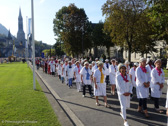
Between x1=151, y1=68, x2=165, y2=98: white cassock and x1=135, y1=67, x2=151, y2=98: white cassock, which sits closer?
x1=135, y1=67, x2=151, y2=98: white cassock

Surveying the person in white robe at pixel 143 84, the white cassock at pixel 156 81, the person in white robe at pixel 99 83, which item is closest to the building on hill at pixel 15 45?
the person in white robe at pixel 99 83

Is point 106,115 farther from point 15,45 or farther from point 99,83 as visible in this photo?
point 15,45

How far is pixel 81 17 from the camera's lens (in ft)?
137

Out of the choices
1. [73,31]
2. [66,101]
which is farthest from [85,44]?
[66,101]

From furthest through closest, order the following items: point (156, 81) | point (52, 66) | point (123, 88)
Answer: point (52, 66)
point (156, 81)
point (123, 88)

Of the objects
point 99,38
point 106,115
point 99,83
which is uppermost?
point 99,38

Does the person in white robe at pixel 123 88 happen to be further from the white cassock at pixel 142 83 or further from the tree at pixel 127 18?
the tree at pixel 127 18

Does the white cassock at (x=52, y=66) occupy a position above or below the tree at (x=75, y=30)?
below

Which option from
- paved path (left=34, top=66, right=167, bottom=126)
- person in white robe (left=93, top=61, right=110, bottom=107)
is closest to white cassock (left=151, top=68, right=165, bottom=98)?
paved path (left=34, top=66, right=167, bottom=126)

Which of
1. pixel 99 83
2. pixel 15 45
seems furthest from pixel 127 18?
pixel 15 45

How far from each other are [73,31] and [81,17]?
12.8 feet

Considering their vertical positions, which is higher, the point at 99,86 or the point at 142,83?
the point at 142,83

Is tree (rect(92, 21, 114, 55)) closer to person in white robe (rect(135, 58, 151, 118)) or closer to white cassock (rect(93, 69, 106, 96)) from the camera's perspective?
white cassock (rect(93, 69, 106, 96))

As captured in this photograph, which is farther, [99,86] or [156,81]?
[99,86]
